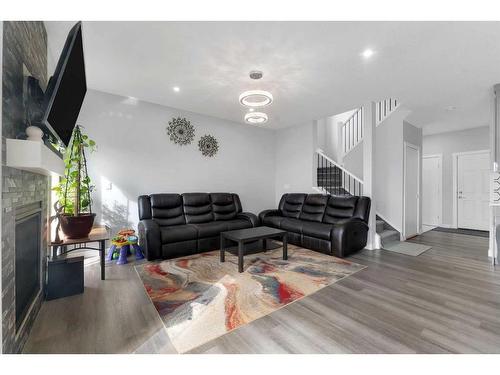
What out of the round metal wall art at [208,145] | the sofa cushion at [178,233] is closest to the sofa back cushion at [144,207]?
the sofa cushion at [178,233]

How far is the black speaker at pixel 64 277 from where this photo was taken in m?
2.28

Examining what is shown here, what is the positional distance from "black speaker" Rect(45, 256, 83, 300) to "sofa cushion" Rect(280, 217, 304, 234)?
3098 millimetres

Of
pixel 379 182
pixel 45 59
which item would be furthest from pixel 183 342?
pixel 379 182

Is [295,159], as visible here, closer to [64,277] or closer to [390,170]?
[390,170]

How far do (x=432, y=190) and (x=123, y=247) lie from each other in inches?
294

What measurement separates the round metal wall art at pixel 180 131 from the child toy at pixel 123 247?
6.20 ft

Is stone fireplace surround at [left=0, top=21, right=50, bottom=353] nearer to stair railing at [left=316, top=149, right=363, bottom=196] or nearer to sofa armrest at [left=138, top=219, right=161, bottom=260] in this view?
sofa armrest at [left=138, top=219, right=161, bottom=260]

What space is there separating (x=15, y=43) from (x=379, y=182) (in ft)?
18.2

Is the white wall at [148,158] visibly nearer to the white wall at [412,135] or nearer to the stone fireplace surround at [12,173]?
the stone fireplace surround at [12,173]

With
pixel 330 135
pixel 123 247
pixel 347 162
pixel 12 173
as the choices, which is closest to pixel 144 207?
pixel 123 247

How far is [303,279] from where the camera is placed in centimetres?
275

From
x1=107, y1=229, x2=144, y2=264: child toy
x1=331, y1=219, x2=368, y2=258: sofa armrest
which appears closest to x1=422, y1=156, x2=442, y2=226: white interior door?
x1=331, y1=219, x2=368, y2=258: sofa armrest

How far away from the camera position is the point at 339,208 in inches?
168
